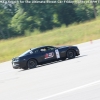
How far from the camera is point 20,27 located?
249 ft

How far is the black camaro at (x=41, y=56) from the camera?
17.6 meters

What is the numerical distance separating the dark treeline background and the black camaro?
55.8m

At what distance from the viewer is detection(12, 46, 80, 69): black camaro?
17.6 meters

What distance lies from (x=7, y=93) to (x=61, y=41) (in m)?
30.8

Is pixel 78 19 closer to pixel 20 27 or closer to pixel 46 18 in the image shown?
pixel 46 18

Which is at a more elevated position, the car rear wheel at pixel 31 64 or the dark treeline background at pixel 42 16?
the dark treeline background at pixel 42 16

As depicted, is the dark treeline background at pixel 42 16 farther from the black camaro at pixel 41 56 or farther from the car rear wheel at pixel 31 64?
the car rear wheel at pixel 31 64

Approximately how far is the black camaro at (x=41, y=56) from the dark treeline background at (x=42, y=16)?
5577 cm

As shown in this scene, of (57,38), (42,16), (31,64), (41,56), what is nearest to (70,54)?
(41,56)

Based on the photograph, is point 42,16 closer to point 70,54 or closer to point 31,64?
point 70,54

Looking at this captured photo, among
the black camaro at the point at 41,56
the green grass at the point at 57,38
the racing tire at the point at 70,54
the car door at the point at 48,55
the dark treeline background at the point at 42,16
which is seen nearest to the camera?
the black camaro at the point at 41,56

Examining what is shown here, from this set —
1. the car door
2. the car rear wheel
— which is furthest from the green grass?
the car rear wheel

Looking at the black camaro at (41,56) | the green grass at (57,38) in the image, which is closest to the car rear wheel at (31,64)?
the black camaro at (41,56)

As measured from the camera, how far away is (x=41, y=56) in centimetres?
1794
